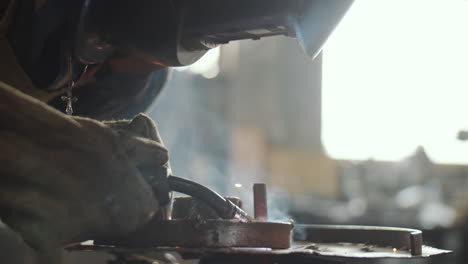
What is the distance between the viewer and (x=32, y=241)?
1.27 m

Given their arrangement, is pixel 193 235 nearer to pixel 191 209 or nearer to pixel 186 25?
pixel 191 209

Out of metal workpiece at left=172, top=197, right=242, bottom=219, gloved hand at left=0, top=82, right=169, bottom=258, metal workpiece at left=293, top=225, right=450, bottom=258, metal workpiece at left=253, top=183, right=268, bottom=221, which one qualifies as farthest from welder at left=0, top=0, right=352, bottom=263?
metal workpiece at left=293, top=225, right=450, bottom=258

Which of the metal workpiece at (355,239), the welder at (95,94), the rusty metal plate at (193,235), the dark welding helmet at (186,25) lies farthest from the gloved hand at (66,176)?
the metal workpiece at (355,239)

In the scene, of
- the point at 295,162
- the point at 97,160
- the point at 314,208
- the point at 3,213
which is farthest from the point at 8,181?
the point at 295,162

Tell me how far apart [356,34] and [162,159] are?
3.74 feet

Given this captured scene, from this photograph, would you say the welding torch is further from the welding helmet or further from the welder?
the welding helmet

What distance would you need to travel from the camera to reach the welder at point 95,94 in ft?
4.34

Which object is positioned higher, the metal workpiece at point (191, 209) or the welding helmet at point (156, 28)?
the welding helmet at point (156, 28)

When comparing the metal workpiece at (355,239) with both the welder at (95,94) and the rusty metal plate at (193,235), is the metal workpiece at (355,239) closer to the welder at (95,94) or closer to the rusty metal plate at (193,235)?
the rusty metal plate at (193,235)

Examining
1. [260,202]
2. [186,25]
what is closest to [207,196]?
[260,202]

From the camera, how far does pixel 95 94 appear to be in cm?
231

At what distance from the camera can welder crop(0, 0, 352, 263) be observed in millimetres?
1323

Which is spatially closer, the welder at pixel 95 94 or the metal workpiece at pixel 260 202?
the welder at pixel 95 94

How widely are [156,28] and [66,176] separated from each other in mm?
706
